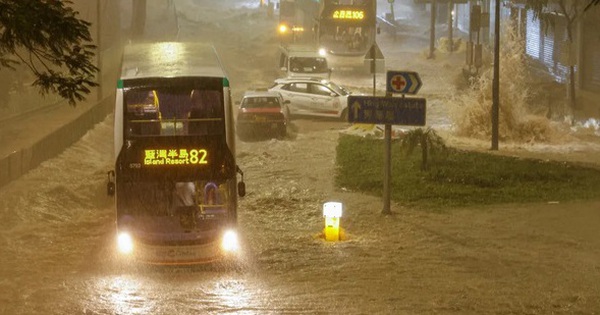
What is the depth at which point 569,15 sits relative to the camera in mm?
46344

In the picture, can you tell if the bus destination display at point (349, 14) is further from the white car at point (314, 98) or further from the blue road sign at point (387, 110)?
the blue road sign at point (387, 110)

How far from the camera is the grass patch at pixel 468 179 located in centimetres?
2273

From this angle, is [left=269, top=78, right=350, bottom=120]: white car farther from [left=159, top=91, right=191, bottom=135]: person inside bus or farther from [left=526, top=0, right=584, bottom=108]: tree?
[left=159, top=91, right=191, bottom=135]: person inside bus

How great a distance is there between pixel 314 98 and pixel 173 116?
21271 mm

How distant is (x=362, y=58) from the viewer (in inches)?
2036

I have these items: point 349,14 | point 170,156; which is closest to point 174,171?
point 170,156

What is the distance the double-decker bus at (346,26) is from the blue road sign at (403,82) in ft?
97.9

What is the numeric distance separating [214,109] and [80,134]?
17.3 metres

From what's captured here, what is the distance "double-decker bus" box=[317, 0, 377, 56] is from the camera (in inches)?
1973

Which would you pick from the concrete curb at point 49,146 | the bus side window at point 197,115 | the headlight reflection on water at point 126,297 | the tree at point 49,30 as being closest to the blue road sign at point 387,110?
the bus side window at point 197,115

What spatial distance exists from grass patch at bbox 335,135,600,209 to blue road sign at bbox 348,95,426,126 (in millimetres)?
2717

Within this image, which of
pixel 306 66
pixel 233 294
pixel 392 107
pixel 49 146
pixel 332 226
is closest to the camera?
pixel 233 294

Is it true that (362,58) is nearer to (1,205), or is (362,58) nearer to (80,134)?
(80,134)

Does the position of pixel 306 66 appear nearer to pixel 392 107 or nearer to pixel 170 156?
pixel 392 107
